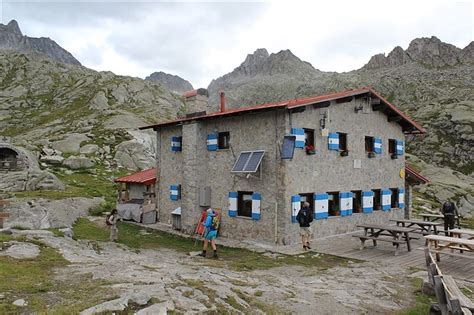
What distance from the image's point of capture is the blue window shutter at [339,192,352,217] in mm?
17062

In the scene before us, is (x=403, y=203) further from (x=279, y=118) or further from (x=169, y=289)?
(x=169, y=289)

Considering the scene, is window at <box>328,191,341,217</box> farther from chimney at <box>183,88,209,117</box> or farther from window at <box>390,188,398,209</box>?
chimney at <box>183,88,209,117</box>

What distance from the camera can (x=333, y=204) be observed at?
56.6 ft

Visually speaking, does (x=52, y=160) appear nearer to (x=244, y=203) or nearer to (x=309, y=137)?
(x=244, y=203)

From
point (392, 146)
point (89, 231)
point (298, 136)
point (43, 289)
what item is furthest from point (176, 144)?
point (43, 289)

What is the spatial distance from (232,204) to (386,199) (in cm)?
863

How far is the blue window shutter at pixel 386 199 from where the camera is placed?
19378 mm

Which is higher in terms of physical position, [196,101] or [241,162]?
[196,101]

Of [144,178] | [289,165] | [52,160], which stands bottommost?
[144,178]

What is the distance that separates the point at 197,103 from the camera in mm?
21297

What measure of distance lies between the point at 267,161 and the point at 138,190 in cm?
1090

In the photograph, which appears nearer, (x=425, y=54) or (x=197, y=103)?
(x=197, y=103)

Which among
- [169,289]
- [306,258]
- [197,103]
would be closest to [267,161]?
[306,258]

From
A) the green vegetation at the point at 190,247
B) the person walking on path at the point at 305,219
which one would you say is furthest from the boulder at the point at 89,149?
the person walking on path at the point at 305,219
